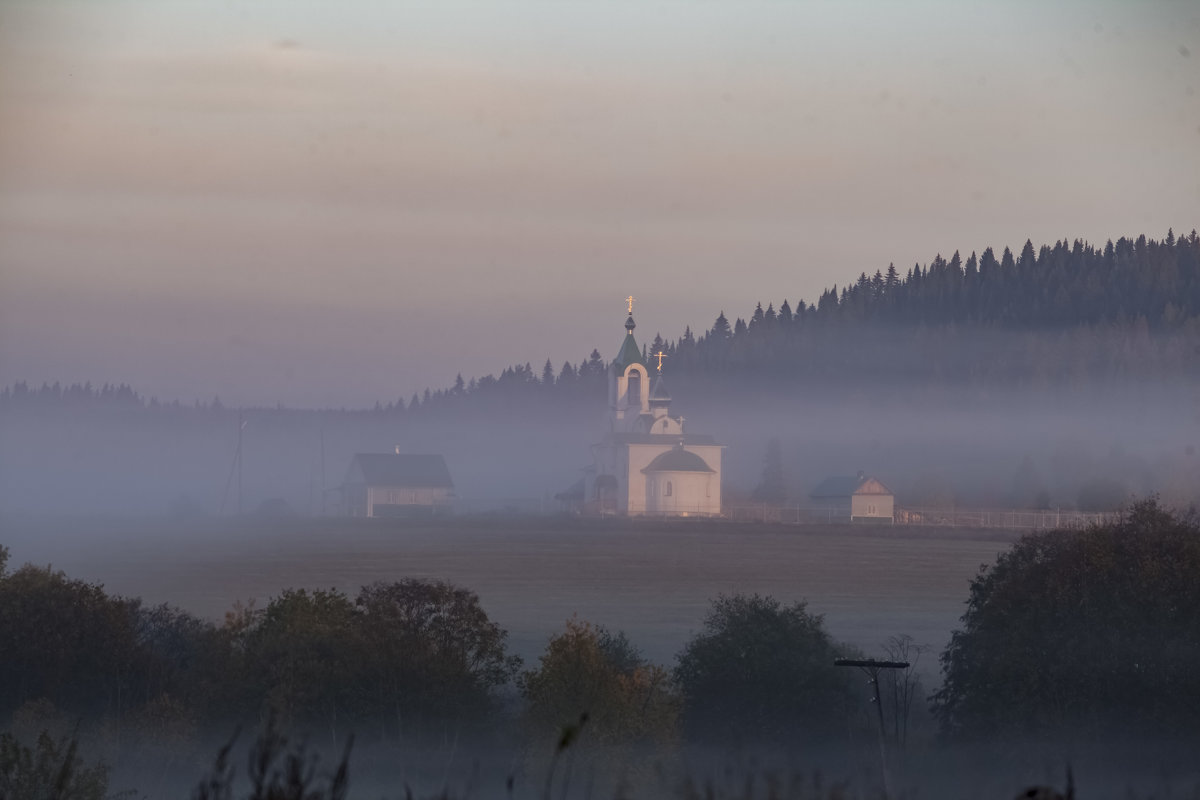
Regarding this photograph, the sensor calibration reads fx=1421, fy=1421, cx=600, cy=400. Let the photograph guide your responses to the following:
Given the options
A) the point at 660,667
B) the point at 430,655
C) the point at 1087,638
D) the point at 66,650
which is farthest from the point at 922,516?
the point at 66,650

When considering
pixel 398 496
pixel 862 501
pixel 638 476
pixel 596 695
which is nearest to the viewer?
pixel 596 695

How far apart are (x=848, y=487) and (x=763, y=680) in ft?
291

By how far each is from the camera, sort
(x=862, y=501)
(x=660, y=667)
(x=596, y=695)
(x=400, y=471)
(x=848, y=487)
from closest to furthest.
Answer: (x=596, y=695) → (x=660, y=667) → (x=862, y=501) → (x=848, y=487) → (x=400, y=471)

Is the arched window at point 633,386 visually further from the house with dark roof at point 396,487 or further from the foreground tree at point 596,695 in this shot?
the foreground tree at point 596,695

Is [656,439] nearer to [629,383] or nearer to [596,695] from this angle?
[629,383]

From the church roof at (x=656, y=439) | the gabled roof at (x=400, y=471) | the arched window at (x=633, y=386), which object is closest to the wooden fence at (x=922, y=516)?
the church roof at (x=656, y=439)

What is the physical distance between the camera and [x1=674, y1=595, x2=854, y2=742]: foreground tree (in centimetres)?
3034

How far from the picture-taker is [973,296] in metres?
179

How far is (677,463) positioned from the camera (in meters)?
112

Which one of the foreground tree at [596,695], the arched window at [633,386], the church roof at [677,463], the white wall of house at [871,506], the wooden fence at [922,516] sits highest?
the arched window at [633,386]

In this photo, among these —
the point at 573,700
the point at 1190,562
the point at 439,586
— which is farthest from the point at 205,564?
the point at 1190,562

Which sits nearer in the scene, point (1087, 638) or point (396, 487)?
point (1087, 638)

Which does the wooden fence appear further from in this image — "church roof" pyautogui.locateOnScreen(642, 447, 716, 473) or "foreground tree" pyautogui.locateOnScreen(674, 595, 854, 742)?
"foreground tree" pyautogui.locateOnScreen(674, 595, 854, 742)

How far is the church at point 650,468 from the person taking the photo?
11194 centimetres
